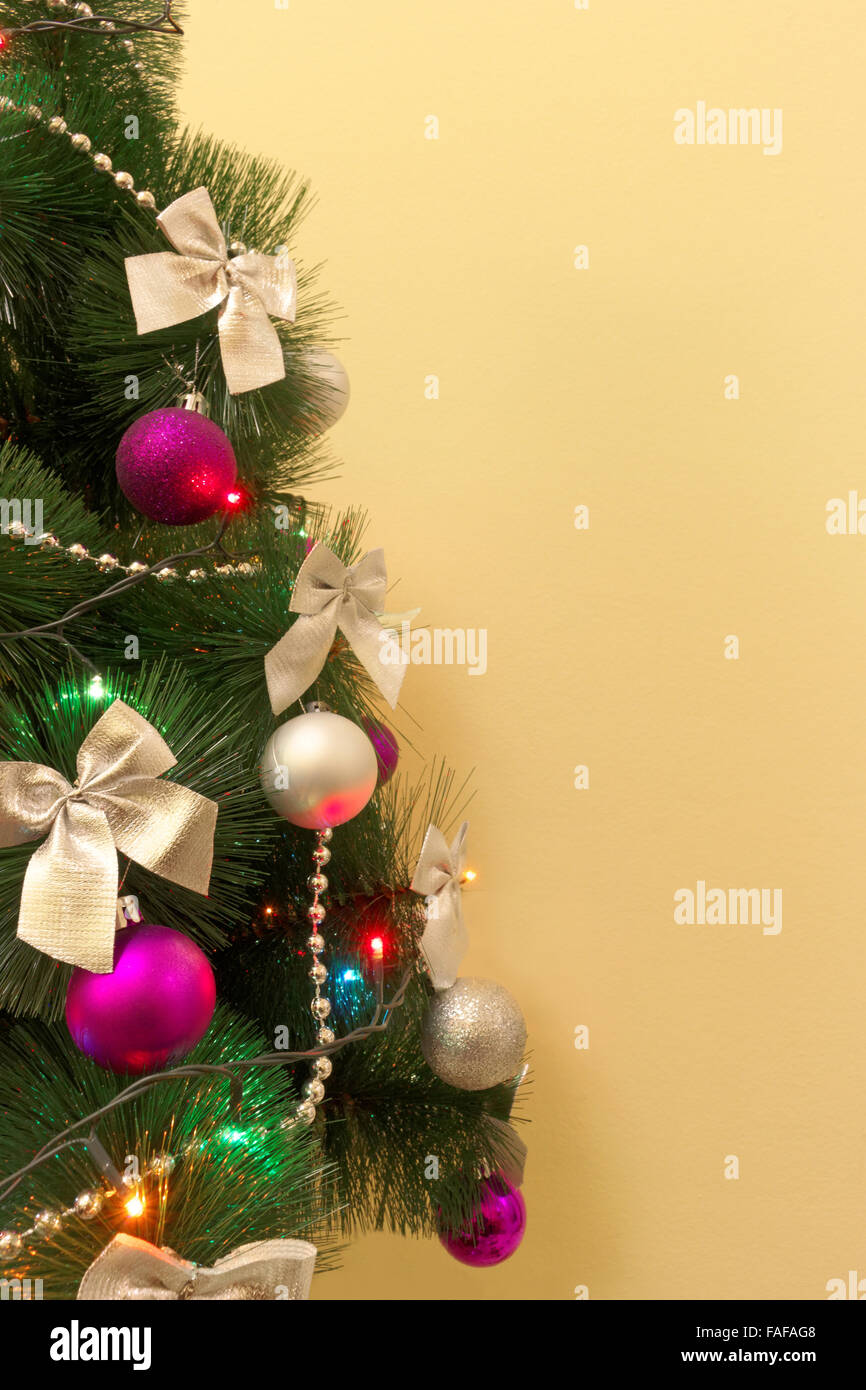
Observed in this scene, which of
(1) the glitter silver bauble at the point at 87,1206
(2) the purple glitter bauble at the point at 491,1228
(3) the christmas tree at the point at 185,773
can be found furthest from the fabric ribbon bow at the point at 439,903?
(1) the glitter silver bauble at the point at 87,1206

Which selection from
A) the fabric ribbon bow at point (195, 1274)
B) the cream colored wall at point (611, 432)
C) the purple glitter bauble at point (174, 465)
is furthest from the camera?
the cream colored wall at point (611, 432)

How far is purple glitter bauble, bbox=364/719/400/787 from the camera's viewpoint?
64 centimetres

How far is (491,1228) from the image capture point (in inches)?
27.1

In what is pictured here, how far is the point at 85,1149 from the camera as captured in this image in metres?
0.41

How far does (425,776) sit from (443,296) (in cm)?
40

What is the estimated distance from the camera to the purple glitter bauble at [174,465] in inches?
19.7

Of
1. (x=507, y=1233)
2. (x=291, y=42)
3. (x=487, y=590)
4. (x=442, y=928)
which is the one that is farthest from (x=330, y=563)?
(x=291, y=42)

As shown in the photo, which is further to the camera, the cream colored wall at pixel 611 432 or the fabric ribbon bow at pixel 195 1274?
the cream colored wall at pixel 611 432

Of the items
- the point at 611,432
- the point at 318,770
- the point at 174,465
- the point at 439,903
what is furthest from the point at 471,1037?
the point at 611,432

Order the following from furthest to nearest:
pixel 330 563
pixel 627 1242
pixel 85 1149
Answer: pixel 627 1242 < pixel 330 563 < pixel 85 1149

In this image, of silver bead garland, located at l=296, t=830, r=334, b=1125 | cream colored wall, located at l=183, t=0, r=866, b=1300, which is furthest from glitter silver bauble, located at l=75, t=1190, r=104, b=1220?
cream colored wall, located at l=183, t=0, r=866, b=1300

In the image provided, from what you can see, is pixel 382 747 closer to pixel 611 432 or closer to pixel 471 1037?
pixel 471 1037

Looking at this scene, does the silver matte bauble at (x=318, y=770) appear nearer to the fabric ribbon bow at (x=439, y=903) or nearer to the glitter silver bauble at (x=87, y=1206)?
the fabric ribbon bow at (x=439, y=903)
